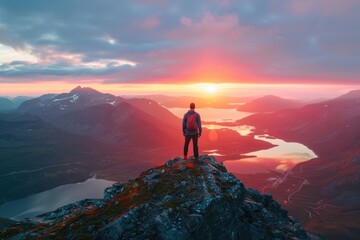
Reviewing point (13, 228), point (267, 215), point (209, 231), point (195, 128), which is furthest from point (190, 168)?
point (13, 228)

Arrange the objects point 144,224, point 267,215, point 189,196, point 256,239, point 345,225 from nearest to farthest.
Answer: point 144,224 → point 189,196 → point 256,239 → point 267,215 → point 345,225

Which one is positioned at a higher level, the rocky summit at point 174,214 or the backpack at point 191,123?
the backpack at point 191,123

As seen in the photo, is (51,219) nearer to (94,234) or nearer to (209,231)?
(94,234)

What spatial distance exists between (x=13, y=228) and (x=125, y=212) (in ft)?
56.4

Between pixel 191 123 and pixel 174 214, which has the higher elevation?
pixel 191 123

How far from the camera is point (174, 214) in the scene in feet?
90.8

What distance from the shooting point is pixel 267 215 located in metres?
38.1

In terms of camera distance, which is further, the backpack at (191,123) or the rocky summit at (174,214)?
the backpack at (191,123)

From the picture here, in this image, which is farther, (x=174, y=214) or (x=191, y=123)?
(x=191, y=123)

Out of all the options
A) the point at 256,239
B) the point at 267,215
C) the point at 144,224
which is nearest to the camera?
the point at 144,224

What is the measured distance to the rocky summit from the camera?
27078 millimetres

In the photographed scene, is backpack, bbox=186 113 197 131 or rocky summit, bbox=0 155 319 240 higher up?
backpack, bbox=186 113 197 131

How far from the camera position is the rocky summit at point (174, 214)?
27.1m

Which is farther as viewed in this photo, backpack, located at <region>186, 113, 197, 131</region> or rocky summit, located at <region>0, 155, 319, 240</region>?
backpack, located at <region>186, 113, 197, 131</region>
